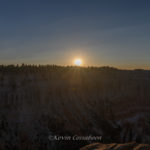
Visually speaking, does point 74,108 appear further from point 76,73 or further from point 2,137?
point 2,137

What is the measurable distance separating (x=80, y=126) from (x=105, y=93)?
554 cm

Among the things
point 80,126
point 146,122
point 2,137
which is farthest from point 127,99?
point 2,137

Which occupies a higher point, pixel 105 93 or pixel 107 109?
pixel 105 93

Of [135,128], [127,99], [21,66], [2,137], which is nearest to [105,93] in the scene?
[127,99]

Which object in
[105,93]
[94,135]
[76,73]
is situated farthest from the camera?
[105,93]

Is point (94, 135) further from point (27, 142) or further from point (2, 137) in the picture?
point (2, 137)

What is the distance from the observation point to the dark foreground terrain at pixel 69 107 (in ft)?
32.4

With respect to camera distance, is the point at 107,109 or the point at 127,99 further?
the point at 127,99

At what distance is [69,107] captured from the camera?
12.8m

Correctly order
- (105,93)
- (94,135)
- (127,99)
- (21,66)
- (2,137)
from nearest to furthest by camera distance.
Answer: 1. (2,137)
2. (94,135)
3. (21,66)
4. (105,93)
5. (127,99)

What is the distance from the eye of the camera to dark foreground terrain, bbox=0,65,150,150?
9891mm

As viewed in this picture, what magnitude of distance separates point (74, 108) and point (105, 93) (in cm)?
466

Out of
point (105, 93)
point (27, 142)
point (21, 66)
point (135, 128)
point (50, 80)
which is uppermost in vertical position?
point (21, 66)

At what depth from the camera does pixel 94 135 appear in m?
11.8
